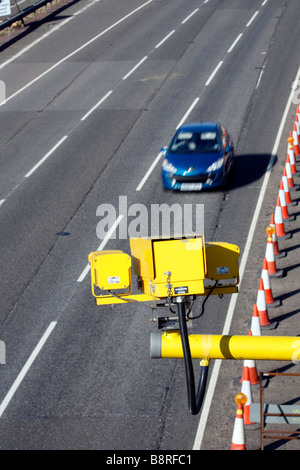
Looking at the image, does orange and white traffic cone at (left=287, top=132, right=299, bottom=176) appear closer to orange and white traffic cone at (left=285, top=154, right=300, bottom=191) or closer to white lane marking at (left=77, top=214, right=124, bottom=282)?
orange and white traffic cone at (left=285, top=154, right=300, bottom=191)

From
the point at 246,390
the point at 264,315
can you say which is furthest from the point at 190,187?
the point at 246,390

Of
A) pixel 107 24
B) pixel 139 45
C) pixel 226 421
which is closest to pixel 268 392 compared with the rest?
pixel 226 421

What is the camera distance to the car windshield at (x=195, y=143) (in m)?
23.6

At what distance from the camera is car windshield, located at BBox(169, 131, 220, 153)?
2364cm

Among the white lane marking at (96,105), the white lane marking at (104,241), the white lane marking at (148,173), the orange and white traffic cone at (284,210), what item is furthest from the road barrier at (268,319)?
the white lane marking at (96,105)

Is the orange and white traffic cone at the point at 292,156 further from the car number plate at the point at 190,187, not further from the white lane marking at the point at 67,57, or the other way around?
the white lane marking at the point at 67,57

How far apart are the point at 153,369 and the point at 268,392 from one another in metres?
2.17

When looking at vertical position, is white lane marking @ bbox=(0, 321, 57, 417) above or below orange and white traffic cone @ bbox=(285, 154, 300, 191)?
above

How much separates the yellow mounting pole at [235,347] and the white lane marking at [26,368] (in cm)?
839

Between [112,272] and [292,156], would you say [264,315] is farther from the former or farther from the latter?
[112,272]

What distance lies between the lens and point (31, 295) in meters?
17.5

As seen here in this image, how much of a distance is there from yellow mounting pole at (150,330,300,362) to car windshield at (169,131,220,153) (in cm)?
1837

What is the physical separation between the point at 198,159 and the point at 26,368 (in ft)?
34.1

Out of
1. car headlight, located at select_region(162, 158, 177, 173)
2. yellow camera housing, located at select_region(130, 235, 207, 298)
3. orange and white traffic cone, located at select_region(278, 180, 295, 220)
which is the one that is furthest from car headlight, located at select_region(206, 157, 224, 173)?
yellow camera housing, located at select_region(130, 235, 207, 298)
